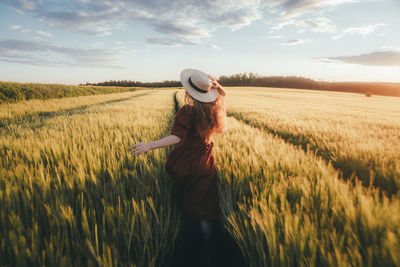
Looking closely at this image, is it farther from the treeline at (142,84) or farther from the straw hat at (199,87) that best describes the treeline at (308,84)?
the straw hat at (199,87)

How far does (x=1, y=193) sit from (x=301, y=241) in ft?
5.33

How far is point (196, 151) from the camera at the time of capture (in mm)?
1654

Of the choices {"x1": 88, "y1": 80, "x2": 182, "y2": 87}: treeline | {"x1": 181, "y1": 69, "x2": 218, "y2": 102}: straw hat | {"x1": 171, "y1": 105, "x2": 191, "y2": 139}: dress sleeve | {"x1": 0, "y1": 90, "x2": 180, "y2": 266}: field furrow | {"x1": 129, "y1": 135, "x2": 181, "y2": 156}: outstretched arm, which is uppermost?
{"x1": 88, "y1": 80, "x2": 182, "y2": 87}: treeline

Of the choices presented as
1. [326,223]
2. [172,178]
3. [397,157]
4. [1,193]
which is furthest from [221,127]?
[397,157]

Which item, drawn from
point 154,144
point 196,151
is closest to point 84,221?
point 154,144

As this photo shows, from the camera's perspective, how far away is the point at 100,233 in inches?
38.3

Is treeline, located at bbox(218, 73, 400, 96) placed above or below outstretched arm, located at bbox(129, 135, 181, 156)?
above

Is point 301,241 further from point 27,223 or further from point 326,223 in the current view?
point 27,223

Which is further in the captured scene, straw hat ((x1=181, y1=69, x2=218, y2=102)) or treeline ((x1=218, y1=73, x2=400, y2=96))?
treeline ((x1=218, y1=73, x2=400, y2=96))

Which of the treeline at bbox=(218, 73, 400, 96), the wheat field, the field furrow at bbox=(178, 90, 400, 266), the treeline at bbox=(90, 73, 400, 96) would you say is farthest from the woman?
the treeline at bbox=(218, 73, 400, 96)

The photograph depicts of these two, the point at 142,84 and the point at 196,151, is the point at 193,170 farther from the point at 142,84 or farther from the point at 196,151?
the point at 142,84

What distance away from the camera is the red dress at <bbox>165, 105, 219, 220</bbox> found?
1.43 m

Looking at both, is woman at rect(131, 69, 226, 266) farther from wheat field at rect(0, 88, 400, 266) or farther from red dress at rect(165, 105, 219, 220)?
wheat field at rect(0, 88, 400, 266)

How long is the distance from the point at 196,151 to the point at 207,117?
321mm
